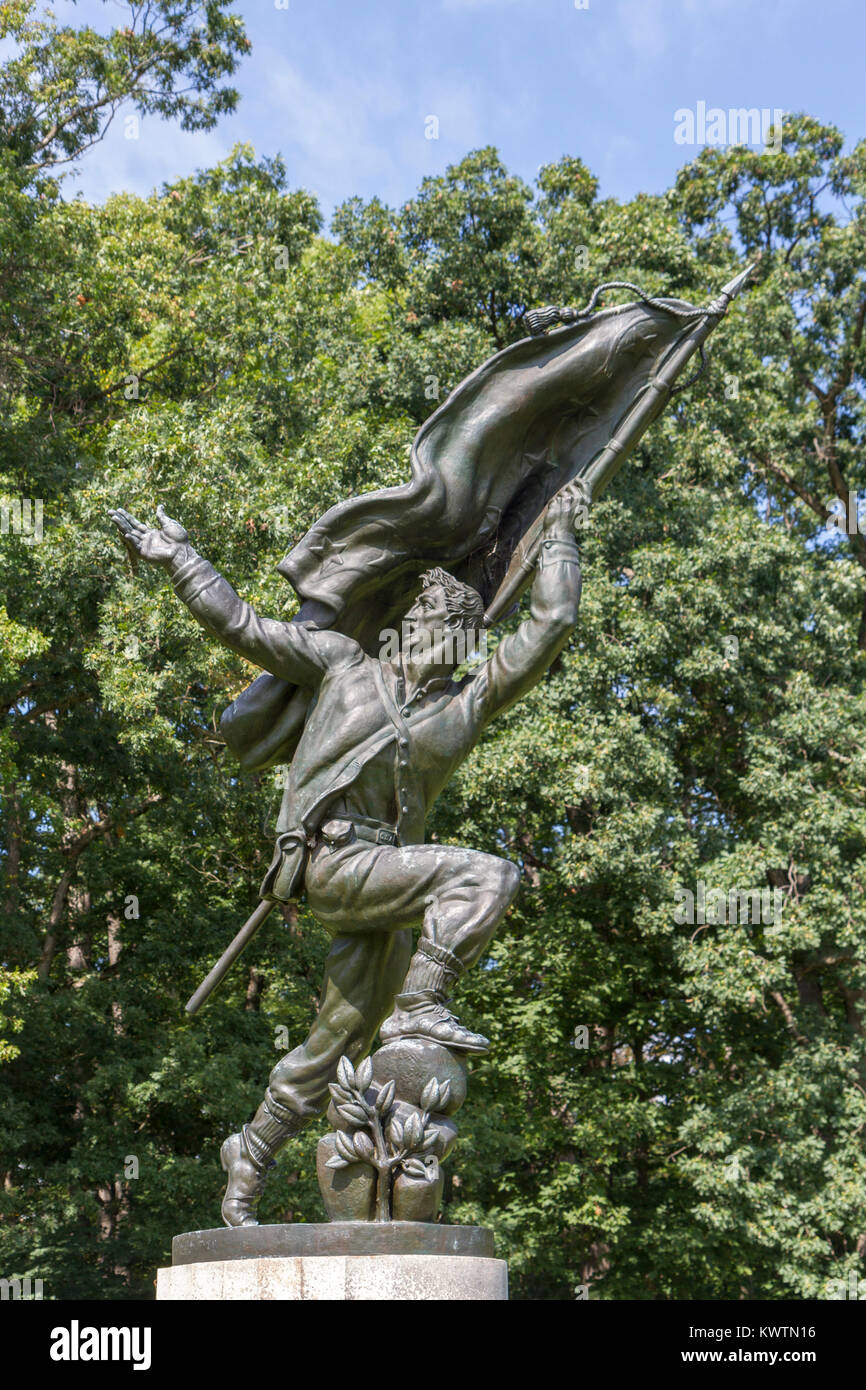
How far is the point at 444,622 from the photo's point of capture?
4.78m

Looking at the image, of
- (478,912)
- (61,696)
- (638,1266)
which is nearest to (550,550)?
(478,912)

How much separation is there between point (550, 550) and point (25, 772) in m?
11.0

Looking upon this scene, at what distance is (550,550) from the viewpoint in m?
4.79

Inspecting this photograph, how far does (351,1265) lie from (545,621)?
2116 millimetres

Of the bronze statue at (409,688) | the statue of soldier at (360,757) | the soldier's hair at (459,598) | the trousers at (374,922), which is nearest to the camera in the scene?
the bronze statue at (409,688)

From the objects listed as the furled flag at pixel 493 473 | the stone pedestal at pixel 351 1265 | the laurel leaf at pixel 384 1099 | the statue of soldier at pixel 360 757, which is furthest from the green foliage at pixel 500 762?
the laurel leaf at pixel 384 1099

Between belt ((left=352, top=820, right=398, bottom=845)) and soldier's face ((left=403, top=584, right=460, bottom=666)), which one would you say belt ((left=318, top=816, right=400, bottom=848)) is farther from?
soldier's face ((left=403, top=584, right=460, bottom=666))

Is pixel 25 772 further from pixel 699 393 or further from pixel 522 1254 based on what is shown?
pixel 699 393

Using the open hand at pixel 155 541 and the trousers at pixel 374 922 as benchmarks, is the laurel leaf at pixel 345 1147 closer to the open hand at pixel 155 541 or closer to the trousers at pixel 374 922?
the trousers at pixel 374 922

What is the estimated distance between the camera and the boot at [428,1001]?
161 inches

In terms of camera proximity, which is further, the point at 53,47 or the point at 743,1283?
the point at 53,47

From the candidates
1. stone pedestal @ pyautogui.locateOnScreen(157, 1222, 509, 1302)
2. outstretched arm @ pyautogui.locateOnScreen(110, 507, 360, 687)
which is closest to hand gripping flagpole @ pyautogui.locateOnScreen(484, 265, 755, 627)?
outstretched arm @ pyautogui.locateOnScreen(110, 507, 360, 687)
